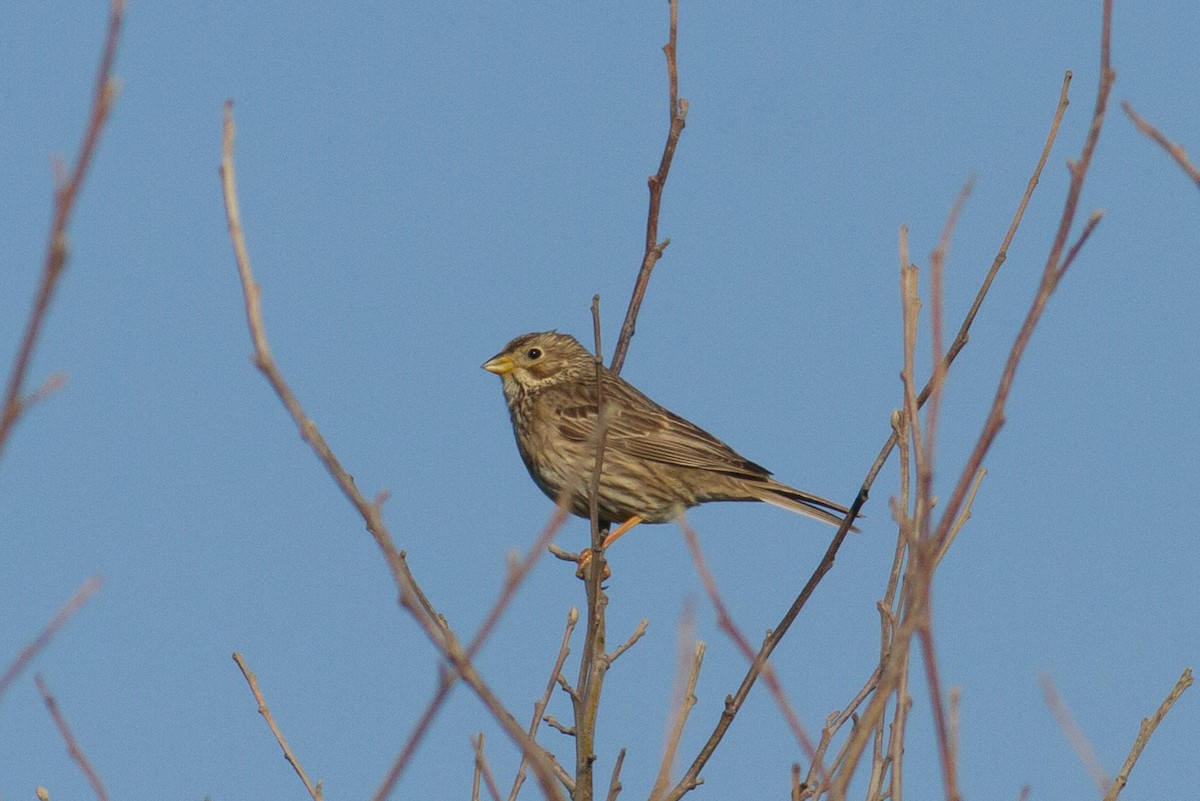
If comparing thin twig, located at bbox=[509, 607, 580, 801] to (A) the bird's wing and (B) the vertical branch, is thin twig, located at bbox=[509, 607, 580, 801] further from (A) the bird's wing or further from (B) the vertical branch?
(A) the bird's wing

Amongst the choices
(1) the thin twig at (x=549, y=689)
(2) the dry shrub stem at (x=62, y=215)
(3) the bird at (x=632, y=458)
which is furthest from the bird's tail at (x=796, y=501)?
(2) the dry shrub stem at (x=62, y=215)

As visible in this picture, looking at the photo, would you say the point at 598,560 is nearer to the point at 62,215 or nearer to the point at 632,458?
the point at 62,215

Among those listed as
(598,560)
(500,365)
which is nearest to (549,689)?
(598,560)

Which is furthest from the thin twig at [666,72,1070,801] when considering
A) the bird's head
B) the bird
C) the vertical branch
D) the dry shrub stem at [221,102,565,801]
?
the bird's head

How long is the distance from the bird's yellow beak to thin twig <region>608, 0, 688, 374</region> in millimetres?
2739

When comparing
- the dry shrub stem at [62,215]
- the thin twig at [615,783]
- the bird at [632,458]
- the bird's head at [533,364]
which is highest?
the bird's head at [533,364]

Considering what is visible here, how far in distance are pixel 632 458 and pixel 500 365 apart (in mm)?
1225

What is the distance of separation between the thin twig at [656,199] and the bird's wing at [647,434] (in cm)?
195

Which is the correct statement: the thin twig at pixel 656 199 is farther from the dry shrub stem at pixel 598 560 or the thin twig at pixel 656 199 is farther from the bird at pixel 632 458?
the bird at pixel 632 458

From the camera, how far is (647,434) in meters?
9.27

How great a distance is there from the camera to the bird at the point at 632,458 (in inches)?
348

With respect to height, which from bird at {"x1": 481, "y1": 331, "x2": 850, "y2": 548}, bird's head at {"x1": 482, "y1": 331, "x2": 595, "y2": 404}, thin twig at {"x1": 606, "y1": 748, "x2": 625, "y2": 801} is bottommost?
thin twig at {"x1": 606, "y1": 748, "x2": 625, "y2": 801}

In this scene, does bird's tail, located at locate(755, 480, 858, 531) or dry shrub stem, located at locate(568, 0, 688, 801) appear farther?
bird's tail, located at locate(755, 480, 858, 531)

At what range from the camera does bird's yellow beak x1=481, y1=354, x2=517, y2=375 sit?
9.76 metres
